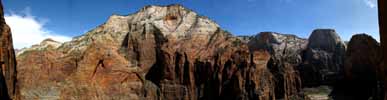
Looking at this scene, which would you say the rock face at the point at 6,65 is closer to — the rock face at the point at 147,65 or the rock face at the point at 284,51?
the rock face at the point at 147,65

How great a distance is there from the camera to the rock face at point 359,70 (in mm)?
135000

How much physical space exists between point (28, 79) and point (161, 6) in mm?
41032

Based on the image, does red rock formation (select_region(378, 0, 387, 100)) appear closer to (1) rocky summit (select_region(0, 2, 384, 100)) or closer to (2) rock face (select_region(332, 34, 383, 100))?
(1) rocky summit (select_region(0, 2, 384, 100))

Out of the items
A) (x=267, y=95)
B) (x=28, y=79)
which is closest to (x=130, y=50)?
(x=28, y=79)

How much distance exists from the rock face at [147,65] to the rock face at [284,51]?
529 cm

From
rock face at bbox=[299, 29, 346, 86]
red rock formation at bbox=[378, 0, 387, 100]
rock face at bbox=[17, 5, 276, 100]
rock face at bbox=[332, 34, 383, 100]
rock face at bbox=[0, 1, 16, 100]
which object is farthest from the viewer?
rock face at bbox=[299, 29, 346, 86]

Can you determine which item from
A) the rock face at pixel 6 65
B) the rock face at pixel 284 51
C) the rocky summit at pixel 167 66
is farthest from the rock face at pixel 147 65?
the rock face at pixel 6 65

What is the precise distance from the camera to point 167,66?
123 meters

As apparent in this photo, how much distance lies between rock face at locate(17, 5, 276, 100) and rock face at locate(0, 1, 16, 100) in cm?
6263

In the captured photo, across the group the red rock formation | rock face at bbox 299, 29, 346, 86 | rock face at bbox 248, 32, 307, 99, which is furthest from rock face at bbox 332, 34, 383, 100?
the red rock formation

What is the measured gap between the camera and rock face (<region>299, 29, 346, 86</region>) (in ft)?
517

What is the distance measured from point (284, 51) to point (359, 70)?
149 ft

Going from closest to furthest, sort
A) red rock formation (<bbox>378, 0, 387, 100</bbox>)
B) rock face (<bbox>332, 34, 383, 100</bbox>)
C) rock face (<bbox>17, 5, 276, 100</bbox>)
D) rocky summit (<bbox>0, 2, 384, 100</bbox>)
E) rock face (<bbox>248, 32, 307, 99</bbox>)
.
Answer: red rock formation (<bbox>378, 0, 387, 100</bbox>), rock face (<bbox>17, 5, 276, 100</bbox>), rocky summit (<bbox>0, 2, 384, 100</bbox>), rock face (<bbox>248, 32, 307, 99</bbox>), rock face (<bbox>332, 34, 383, 100</bbox>)

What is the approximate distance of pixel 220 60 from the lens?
128750 millimetres
